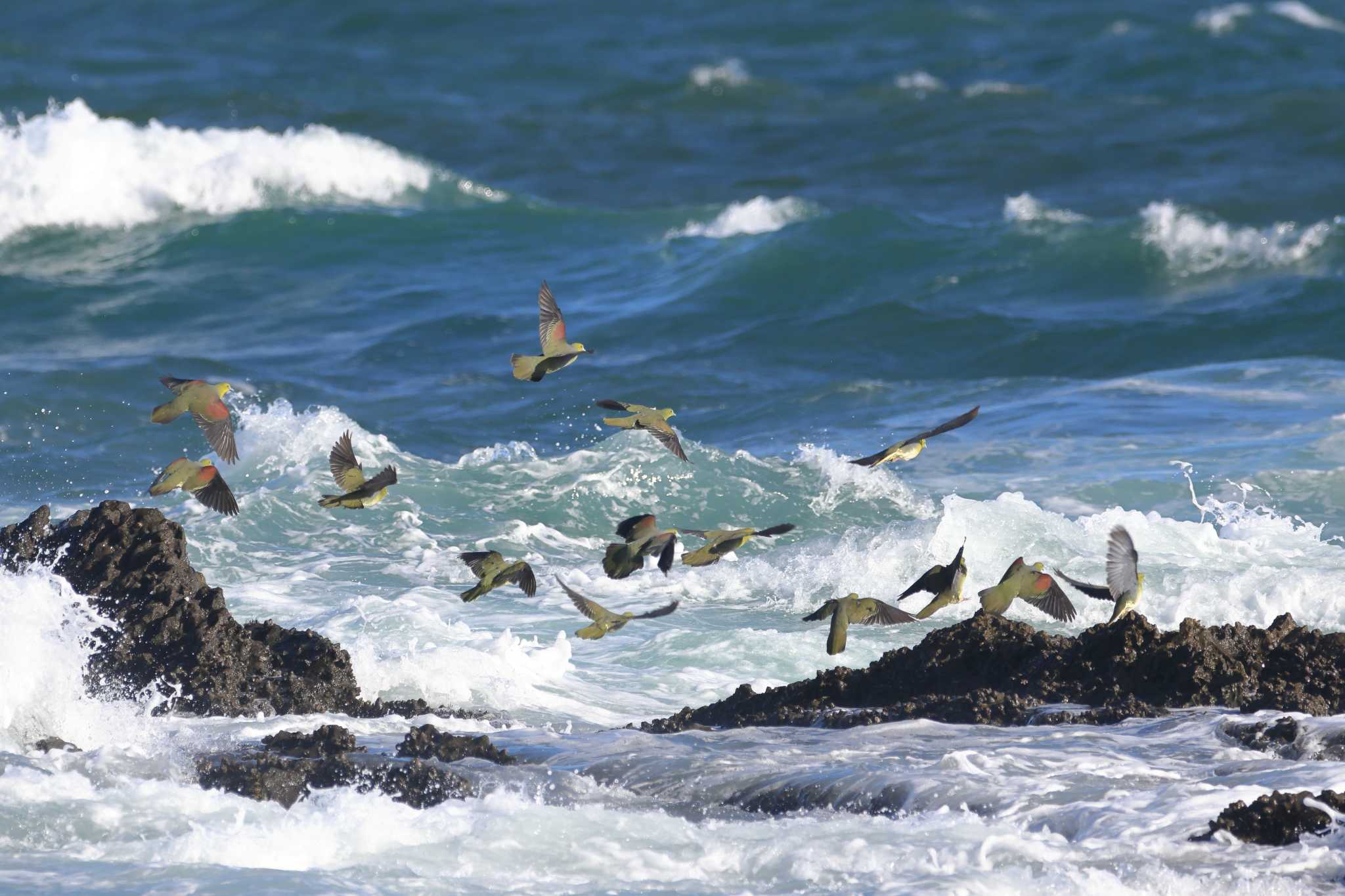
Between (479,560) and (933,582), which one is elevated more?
(479,560)

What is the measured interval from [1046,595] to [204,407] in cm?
312

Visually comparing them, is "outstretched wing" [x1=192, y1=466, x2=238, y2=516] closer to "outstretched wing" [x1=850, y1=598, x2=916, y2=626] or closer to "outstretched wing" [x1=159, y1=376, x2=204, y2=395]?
"outstretched wing" [x1=159, y1=376, x2=204, y2=395]

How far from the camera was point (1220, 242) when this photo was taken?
1917cm

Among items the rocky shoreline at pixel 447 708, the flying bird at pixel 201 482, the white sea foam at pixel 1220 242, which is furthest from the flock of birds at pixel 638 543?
the white sea foam at pixel 1220 242

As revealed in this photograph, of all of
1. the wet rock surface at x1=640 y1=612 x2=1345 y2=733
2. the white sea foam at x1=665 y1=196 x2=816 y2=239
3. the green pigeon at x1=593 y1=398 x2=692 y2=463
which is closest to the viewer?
the wet rock surface at x1=640 y1=612 x2=1345 y2=733

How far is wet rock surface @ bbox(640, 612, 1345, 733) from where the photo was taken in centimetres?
597

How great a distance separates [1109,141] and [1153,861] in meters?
21.4

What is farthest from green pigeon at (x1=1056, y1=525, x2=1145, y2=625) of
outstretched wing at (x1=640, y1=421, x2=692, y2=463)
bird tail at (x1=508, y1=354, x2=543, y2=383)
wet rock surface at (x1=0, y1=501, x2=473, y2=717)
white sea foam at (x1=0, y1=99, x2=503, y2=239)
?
white sea foam at (x1=0, y1=99, x2=503, y2=239)

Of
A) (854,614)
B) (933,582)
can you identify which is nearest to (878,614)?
(854,614)

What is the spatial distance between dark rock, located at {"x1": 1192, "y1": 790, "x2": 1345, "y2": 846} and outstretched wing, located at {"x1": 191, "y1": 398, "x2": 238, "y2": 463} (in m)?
3.50

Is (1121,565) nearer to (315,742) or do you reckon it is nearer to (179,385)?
(315,742)

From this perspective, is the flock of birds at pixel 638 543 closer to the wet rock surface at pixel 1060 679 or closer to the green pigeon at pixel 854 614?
the green pigeon at pixel 854 614

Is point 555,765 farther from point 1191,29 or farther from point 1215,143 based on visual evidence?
point 1191,29

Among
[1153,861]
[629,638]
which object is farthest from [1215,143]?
[1153,861]
